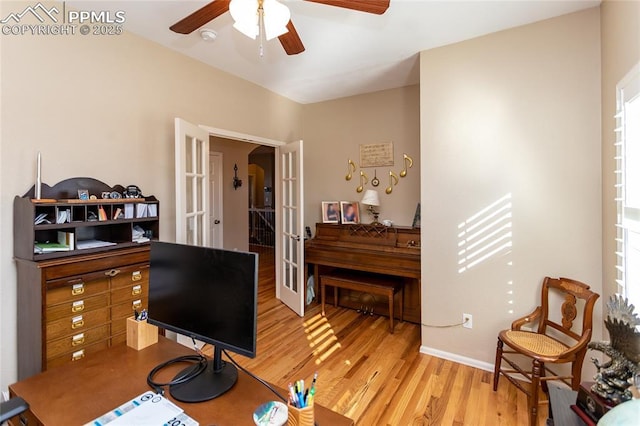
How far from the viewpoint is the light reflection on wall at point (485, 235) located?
95.3 inches

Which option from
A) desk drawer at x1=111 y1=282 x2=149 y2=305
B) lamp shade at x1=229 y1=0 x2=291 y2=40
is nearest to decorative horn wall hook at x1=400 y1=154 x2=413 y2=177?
lamp shade at x1=229 y1=0 x2=291 y2=40

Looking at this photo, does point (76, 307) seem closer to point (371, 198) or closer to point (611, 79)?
point (371, 198)

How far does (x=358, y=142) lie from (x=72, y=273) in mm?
3224

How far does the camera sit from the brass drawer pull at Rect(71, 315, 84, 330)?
6.04 ft

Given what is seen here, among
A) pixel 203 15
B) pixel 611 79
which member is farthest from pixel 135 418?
pixel 611 79

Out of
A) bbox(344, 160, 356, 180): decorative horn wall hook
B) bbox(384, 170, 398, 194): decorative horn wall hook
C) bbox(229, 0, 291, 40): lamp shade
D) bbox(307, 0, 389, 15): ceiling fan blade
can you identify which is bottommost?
bbox(384, 170, 398, 194): decorative horn wall hook

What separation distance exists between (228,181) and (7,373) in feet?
13.6

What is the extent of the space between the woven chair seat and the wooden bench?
3.83 feet

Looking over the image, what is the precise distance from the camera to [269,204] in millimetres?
9625

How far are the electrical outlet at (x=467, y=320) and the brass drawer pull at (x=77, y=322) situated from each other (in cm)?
278

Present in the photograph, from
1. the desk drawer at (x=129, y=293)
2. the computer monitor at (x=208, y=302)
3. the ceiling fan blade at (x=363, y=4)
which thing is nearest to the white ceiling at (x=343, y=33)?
the ceiling fan blade at (x=363, y=4)

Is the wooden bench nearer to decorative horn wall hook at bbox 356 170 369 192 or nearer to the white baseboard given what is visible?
the white baseboard

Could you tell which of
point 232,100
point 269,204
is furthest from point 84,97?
point 269,204

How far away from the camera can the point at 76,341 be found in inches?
73.0
